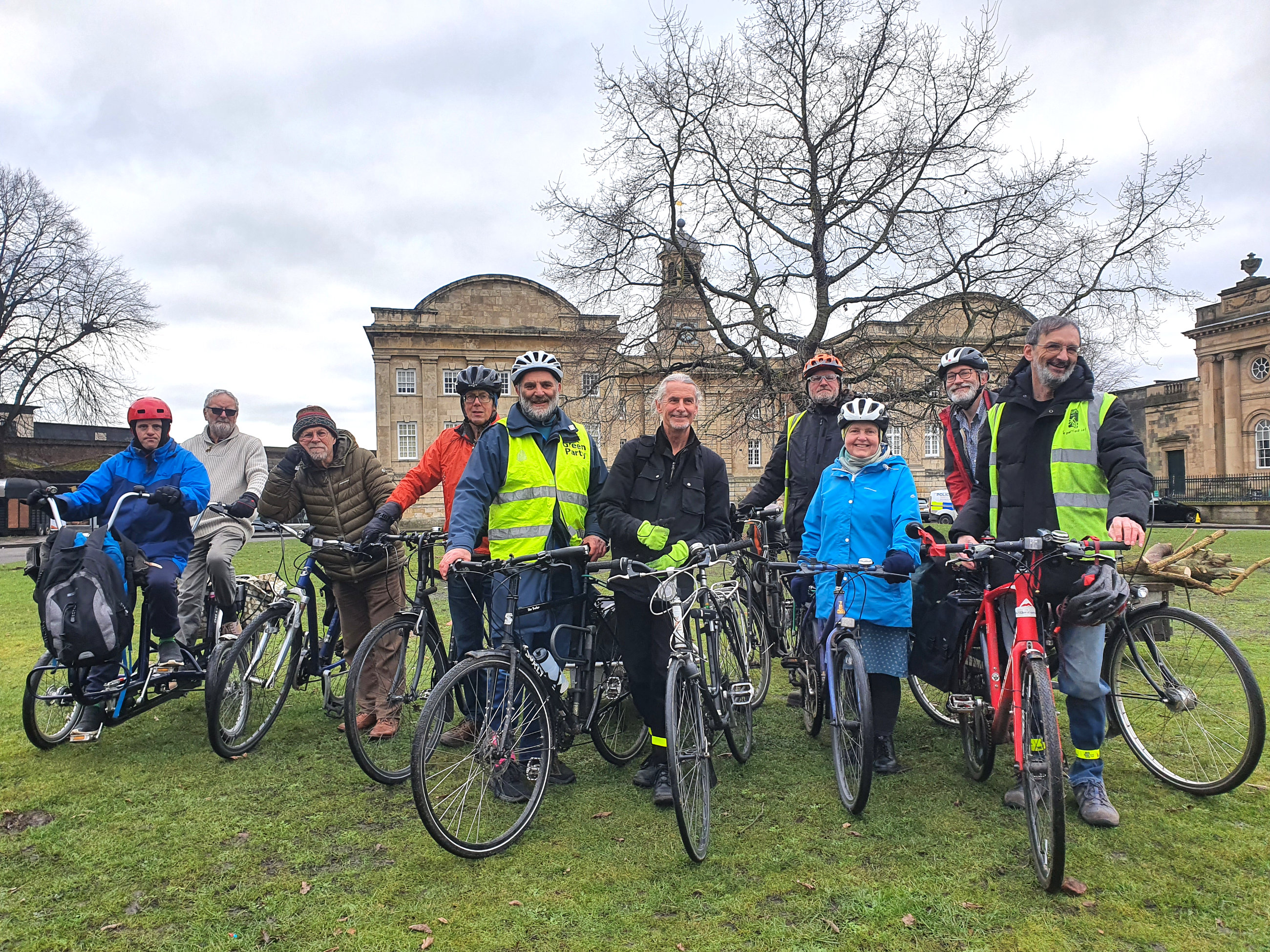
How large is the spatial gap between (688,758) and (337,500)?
315cm

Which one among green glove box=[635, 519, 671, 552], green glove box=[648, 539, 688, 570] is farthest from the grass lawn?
green glove box=[635, 519, 671, 552]

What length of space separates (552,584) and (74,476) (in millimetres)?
39434

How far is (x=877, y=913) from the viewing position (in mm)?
2912

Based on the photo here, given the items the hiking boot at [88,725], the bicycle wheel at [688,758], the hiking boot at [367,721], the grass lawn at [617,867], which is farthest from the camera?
the hiking boot at [367,721]

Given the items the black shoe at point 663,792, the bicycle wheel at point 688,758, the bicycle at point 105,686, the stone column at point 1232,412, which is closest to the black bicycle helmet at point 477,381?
the bicycle at point 105,686

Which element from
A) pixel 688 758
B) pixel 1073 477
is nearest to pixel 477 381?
pixel 688 758

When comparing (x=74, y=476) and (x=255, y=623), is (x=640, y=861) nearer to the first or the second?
(x=255, y=623)

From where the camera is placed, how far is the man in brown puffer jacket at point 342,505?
516cm

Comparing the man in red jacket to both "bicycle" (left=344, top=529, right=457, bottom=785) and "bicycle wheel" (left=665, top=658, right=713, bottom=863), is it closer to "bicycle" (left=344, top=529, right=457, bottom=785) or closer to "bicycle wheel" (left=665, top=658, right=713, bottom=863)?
"bicycle" (left=344, top=529, right=457, bottom=785)

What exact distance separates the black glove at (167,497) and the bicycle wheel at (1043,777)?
4.99 m

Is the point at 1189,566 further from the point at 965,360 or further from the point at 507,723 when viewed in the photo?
the point at 507,723

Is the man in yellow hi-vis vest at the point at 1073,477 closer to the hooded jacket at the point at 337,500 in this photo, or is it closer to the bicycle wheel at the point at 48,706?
the hooded jacket at the point at 337,500

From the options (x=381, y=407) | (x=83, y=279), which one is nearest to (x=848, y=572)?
(x=83, y=279)

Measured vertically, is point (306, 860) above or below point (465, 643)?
below
